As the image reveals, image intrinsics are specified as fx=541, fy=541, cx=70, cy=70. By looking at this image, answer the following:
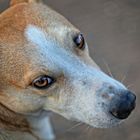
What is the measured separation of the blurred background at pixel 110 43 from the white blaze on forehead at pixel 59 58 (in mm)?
1260

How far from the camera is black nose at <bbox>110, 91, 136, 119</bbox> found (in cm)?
334

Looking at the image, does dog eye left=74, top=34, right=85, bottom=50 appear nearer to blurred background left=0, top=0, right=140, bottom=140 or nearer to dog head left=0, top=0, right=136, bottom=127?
dog head left=0, top=0, right=136, bottom=127

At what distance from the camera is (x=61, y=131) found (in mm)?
4848

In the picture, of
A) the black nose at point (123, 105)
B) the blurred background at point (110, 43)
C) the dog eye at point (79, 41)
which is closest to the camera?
the black nose at point (123, 105)

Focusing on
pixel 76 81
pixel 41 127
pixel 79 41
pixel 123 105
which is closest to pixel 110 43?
pixel 41 127

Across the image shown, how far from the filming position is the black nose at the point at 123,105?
3338 millimetres

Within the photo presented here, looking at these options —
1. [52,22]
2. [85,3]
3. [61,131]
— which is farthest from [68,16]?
[52,22]

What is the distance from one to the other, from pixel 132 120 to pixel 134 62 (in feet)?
2.11

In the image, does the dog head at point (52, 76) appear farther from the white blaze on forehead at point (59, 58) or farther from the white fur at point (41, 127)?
the white fur at point (41, 127)

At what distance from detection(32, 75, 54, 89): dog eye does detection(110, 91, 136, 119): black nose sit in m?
0.43

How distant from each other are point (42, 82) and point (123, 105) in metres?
0.53

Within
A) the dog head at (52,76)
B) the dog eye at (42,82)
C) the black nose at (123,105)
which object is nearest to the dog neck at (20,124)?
the dog head at (52,76)

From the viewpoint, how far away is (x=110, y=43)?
5.43m

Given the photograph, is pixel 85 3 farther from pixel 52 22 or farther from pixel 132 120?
pixel 52 22
